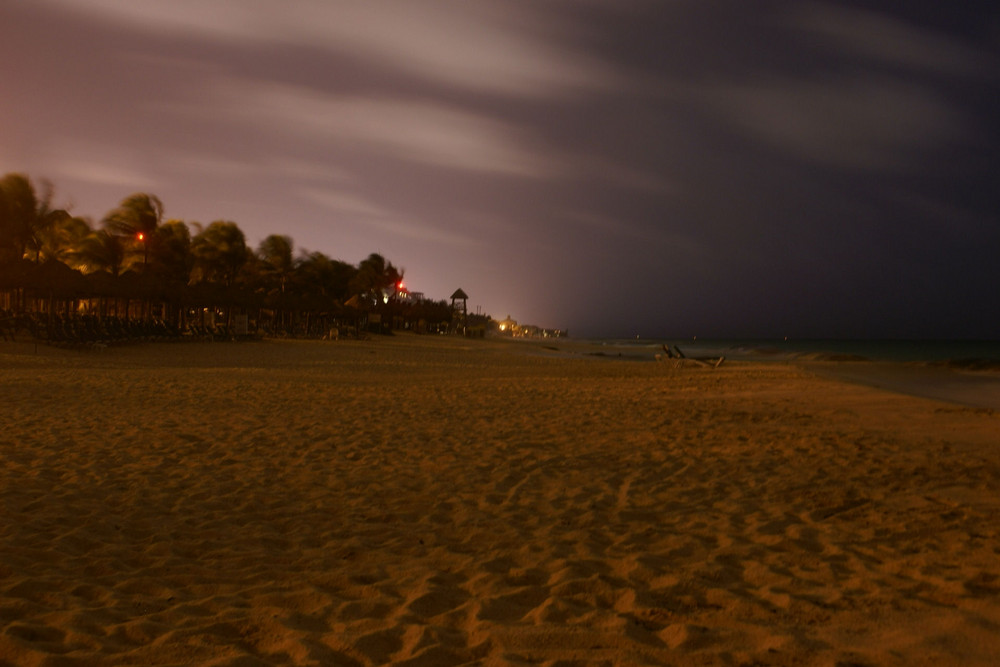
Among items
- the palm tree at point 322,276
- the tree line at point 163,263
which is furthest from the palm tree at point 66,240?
the palm tree at point 322,276

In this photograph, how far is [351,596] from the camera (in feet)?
10.4

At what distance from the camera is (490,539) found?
4.08m

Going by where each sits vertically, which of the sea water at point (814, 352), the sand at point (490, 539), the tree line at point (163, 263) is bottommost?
the sand at point (490, 539)

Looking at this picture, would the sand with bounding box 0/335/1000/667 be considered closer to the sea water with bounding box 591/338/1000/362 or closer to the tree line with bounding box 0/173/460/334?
the tree line with bounding box 0/173/460/334

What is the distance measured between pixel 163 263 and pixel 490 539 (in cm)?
4511

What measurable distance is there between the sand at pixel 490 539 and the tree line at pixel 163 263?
17162 millimetres

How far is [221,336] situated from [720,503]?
93.2ft

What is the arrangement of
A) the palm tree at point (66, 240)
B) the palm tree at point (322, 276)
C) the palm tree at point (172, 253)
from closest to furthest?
the palm tree at point (66, 240) < the palm tree at point (172, 253) < the palm tree at point (322, 276)

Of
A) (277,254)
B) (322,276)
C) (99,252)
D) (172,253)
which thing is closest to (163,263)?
(172,253)

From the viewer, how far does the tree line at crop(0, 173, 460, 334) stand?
984 inches

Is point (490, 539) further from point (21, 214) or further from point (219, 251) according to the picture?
point (219, 251)

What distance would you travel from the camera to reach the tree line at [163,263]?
25000 millimetres

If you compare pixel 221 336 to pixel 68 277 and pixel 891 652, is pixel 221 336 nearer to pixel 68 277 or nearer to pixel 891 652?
pixel 68 277

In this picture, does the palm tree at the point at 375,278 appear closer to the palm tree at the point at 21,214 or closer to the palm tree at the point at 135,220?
the palm tree at the point at 135,220
